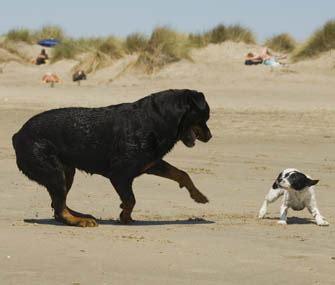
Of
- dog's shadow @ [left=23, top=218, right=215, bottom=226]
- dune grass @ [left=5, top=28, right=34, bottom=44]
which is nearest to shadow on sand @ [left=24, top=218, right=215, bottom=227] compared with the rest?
dog's shadow @ [left=23, top=218, right=215, bottom=226]

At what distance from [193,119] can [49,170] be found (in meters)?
1.58

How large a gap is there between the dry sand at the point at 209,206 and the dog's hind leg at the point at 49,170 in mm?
238

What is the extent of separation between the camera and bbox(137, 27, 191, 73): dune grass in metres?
30.0

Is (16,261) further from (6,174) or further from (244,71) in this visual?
(244,71)

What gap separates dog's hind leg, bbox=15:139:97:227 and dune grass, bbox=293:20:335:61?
1954 centimetres

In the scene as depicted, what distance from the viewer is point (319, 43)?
28.8 m

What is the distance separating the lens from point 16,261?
7.28 meters

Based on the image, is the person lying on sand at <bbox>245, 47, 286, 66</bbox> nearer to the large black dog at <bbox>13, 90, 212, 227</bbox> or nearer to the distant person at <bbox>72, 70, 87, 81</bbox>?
the distant person at <bbox>72, 70, 87, 81</bbox>

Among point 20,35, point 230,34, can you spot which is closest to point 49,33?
point 20,35

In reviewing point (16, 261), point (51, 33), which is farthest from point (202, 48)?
point (16, 261)

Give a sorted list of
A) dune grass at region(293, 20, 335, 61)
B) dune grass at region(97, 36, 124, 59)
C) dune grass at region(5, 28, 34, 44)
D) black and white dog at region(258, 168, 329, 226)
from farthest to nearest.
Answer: dune grass at region(5, 28, 34, 44) → dune grass at region(97, 36, 124, 59) → dune grass at region(293, 20, 335, 61) → black and white dog at region(258, 168, 329, 226)

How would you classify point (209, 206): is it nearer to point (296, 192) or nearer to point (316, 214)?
point (296, 192)

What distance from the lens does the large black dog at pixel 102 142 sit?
9883 millimetres

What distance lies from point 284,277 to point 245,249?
3.89ft
